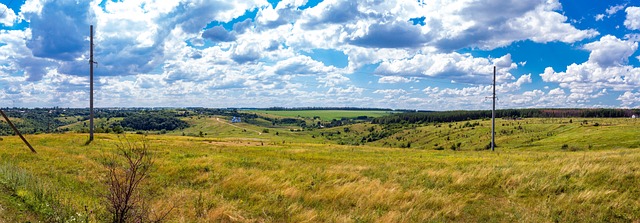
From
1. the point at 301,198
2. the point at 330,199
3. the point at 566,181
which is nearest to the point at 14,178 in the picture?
the point at 301,198

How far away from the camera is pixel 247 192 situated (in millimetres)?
14906

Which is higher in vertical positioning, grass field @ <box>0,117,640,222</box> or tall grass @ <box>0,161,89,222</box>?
tall grass @ <box>0,161,89,222</box>

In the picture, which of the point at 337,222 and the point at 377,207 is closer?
the point at 337,222

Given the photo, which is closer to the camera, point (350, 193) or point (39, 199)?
point (39, 199)

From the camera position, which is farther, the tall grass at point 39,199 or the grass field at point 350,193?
the grass field at point 350,193

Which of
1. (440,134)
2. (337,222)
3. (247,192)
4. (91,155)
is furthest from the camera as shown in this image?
(440,134)

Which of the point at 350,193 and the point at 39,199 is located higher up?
the point at 39,199

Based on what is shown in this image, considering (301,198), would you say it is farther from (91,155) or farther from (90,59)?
(90,59)

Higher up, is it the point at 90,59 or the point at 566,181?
the point at 90,59

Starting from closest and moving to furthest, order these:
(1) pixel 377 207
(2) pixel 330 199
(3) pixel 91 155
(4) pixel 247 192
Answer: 1. (1) pixel 377 207
2. (2) pixel 330 199
3. (4) pixel 247 192
4. (3) pixel 91 155

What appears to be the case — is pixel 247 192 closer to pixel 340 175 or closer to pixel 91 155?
pixel 340 175

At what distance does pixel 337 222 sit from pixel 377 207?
2.25m

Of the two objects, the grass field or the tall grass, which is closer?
the tall grass

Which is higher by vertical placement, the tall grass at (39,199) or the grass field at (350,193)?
the tall grass at (39,199)
